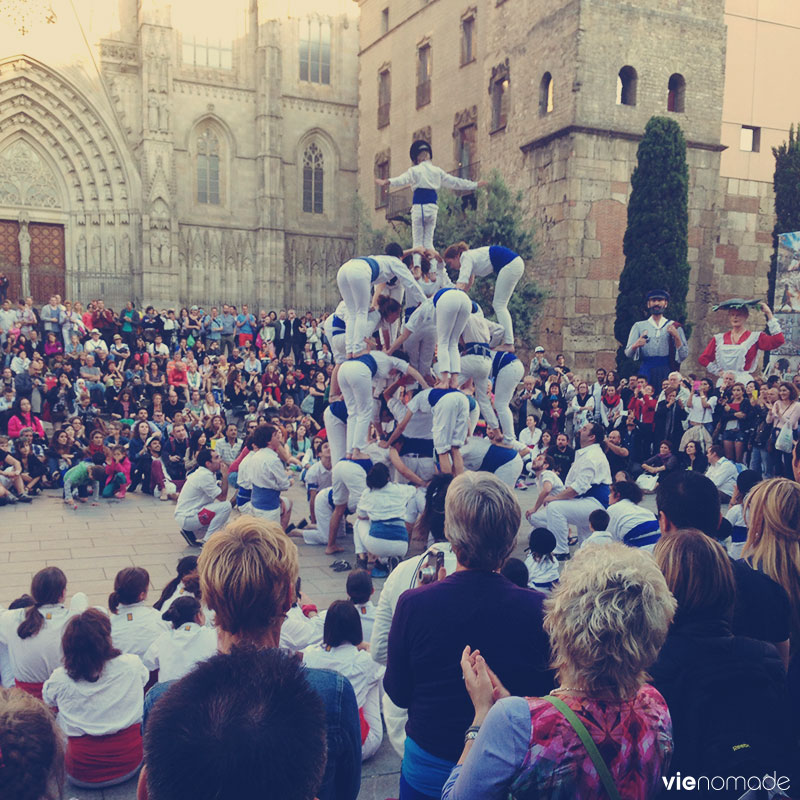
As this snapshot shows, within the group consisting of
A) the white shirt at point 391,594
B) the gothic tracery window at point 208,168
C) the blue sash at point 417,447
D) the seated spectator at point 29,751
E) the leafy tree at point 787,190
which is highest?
the gothic tracery window at point 208,168

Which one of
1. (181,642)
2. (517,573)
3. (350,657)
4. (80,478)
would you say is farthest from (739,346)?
(181,642)

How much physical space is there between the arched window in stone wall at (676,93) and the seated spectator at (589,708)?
23.0 metres

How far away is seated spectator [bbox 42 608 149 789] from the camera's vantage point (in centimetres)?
423

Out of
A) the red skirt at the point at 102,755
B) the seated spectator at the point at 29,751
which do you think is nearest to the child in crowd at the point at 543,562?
the red skirt at the point at 102,755

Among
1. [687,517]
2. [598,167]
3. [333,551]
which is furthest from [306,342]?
[687,517]

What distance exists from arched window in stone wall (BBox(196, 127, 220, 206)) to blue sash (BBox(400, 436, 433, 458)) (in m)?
26.1

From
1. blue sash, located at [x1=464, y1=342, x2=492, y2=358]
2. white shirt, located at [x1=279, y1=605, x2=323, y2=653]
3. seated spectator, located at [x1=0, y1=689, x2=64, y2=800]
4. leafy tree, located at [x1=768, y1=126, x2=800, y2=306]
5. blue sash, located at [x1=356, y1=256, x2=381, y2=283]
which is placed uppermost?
leafy tree, located at [x1=768, y1=126, x2=800, y2=306]

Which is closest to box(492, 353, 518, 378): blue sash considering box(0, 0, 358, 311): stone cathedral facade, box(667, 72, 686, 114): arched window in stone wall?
box(667, 72, 686, 114): arched window in stone wall

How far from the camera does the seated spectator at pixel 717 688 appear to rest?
2.47 m

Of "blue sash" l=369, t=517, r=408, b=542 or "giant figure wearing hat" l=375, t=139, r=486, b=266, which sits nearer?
"blue sash" l=369, t=517, r=408, b=542

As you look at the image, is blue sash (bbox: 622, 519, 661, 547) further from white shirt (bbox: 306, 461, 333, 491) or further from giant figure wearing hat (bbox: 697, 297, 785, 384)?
giant figure wearing hat (bbox: 697, 297, 785, 384)

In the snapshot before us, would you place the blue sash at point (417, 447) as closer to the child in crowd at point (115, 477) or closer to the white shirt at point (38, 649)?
the white shirt at point (38, 649)

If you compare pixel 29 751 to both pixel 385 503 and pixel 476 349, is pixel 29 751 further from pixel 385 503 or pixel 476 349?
pixel 476 349

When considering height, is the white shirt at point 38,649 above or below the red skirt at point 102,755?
above
